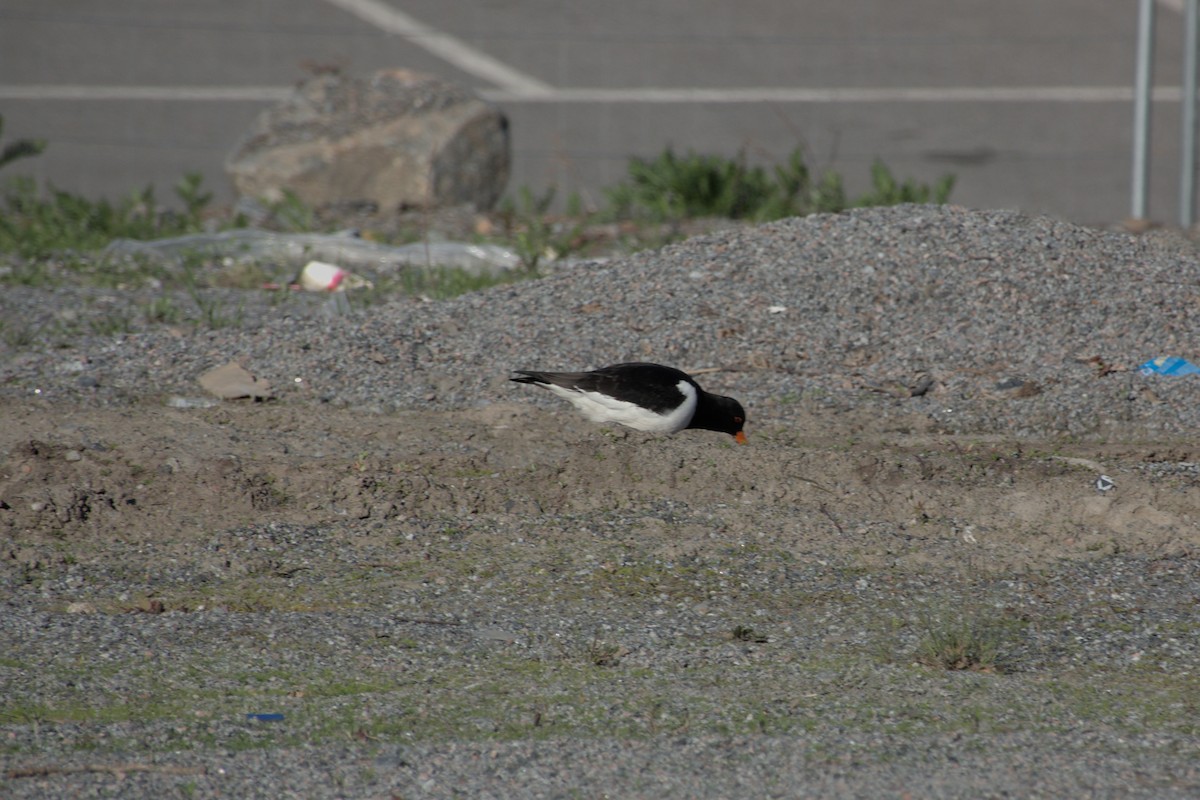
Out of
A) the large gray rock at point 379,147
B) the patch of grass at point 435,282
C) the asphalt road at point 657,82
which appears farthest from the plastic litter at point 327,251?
the asphalt road at point 657,82

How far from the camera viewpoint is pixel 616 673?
3.68 m

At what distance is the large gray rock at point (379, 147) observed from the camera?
9.39 metres

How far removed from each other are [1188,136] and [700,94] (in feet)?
15.8

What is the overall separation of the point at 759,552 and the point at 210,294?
4.04 m

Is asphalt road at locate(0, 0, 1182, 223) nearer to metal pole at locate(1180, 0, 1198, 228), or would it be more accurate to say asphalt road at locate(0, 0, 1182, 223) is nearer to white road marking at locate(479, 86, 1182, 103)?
white road marking at locate(479, 86, 1182, 103)

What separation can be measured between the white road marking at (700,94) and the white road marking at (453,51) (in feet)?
0.67

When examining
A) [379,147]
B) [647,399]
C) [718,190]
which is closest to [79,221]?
[379,147]

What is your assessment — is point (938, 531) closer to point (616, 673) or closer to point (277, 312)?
point (616, 673)

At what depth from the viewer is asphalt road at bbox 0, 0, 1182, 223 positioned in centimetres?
1162

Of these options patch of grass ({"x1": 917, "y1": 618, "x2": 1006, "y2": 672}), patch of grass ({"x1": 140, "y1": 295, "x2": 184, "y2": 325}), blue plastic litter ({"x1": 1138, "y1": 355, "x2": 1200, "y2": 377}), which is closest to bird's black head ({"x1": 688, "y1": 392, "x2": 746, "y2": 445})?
patch of grass ({"x1": 917, "y1": 618, "x2": 1006, "y2": 672})

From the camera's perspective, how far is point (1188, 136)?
9711 millimetres

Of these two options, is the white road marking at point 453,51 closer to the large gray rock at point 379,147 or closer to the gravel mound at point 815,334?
the large gray rock at point 379,147

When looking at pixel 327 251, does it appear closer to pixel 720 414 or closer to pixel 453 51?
pixel 720 414

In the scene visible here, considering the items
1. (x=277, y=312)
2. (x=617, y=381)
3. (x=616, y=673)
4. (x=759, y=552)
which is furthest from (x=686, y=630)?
(x=277, y=312)
